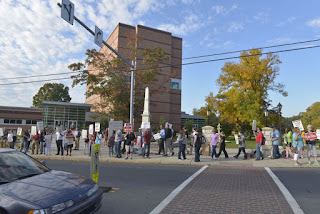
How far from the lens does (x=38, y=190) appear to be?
3264 mm

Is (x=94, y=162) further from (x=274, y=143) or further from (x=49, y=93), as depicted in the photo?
(x=49, y=93)

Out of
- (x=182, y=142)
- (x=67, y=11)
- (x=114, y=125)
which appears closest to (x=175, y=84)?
(x=114, y=125)

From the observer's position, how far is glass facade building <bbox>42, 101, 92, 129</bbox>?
43.1 metres

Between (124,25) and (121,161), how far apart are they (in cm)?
2965

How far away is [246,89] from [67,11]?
27044 millimetres

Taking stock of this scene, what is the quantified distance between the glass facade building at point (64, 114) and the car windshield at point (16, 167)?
39.9 m

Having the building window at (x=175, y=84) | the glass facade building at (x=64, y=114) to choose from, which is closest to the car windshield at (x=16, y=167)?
the building window at (x=175, y=84)

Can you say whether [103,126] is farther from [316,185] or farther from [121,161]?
[316,185]

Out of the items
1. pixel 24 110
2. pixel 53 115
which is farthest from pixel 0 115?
pixel 53 115

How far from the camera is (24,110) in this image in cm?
5069

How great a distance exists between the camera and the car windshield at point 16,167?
12.0 ft

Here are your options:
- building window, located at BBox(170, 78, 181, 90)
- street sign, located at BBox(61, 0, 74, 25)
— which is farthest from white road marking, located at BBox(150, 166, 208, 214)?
building window, located at BBox(170, 78, 181, 90)

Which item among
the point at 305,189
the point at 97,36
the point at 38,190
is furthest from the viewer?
the point at 97,36

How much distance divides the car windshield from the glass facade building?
39.9 m
